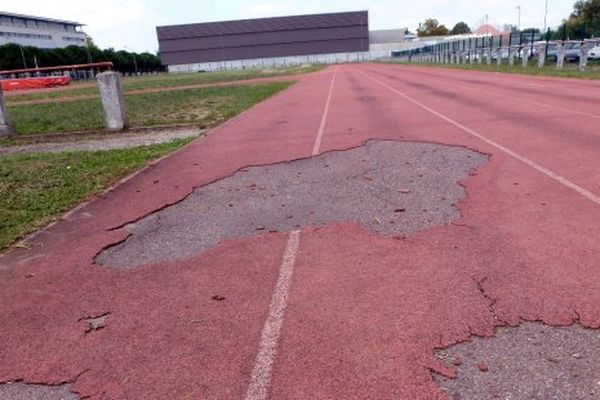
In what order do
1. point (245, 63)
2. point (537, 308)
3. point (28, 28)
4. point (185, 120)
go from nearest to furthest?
point (537, 308)
point (185, 120)
point (28, 28)
point (245, 63)

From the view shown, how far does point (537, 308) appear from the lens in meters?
3.70

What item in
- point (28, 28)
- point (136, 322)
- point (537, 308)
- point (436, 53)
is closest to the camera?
point (537, 308)

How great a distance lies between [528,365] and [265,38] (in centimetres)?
12655

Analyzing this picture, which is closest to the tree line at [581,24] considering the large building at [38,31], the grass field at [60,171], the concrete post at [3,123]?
the grass field at [60,171]

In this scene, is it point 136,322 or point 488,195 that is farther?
point 488,195

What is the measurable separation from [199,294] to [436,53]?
7957 cm

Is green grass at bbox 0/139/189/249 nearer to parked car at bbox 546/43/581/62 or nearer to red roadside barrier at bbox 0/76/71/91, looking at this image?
parked car at bbox 546/43/581/62

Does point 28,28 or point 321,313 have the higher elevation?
point 28,28

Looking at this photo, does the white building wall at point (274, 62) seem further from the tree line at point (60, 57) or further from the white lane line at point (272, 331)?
the white lane line at point (272, 331)

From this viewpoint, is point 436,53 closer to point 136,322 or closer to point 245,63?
point 245,63

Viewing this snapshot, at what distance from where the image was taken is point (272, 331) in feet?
12.2

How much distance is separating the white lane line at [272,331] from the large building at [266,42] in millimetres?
121886

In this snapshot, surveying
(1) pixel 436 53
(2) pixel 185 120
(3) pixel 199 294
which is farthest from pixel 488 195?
(1) pixel 436 53

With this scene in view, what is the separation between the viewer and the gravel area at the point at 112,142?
13250 millimetres
